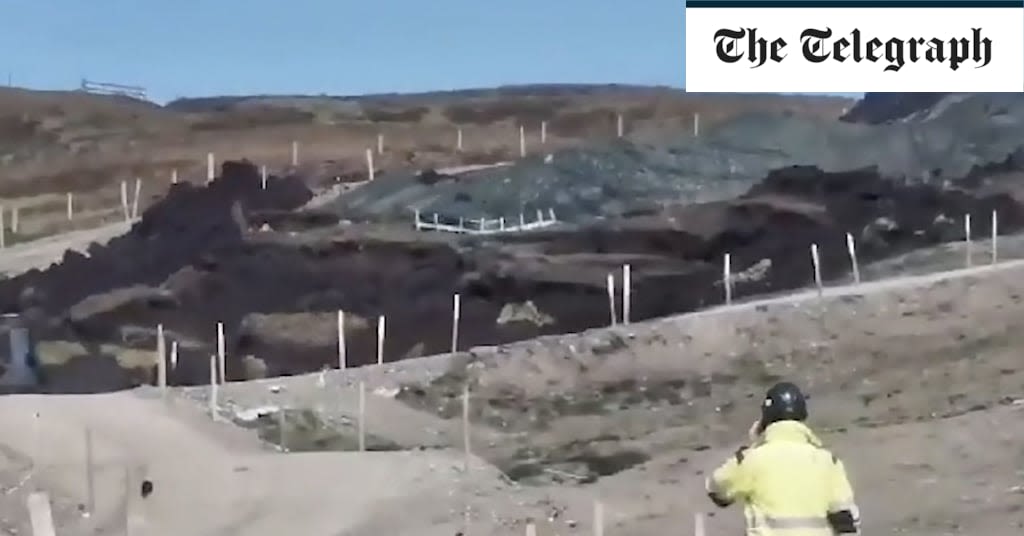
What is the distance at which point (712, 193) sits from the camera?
23359 millimetres

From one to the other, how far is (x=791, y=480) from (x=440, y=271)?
16747 millimetres

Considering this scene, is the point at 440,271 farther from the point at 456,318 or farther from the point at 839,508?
the point at 839,508

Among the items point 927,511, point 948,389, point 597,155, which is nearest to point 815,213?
point 597,155

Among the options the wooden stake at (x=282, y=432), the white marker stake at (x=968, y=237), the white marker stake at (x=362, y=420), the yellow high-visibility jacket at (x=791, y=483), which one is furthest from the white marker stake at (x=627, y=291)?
the yellow high-visibility jacket at (x=791, y=483)

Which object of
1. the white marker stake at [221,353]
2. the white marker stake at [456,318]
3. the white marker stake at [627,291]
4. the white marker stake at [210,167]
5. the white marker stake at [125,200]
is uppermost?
the white marker stake at [210,167]

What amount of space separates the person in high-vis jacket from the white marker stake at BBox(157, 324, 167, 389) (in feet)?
38.5

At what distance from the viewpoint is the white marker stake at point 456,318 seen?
62.9 feet

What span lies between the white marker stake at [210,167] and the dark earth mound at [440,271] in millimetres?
2249

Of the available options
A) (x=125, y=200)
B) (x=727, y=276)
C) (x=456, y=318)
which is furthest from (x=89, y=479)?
(x=125, y=200)

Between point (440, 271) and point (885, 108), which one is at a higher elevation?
point (885, 108)

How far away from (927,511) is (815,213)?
11.3 meters

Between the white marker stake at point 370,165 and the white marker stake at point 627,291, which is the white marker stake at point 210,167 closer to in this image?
the white marker stake at point 370,165

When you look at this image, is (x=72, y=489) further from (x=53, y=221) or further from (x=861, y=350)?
(x=53, y=221)

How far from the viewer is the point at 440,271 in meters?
21.2
